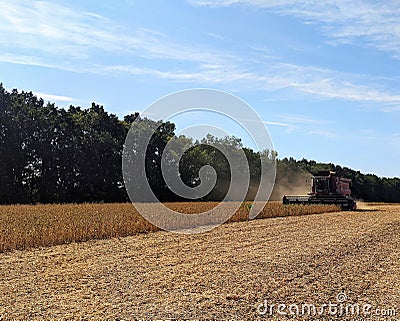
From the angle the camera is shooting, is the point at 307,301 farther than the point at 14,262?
No

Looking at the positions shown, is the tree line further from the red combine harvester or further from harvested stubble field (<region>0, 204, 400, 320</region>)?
harvested stubble field (<region>0, 204, 400, 320</region>)

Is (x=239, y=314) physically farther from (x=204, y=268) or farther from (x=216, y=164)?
(x=216, y=164)

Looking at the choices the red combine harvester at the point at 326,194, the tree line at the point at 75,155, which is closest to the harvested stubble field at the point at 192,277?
the red combine harvester at the point at 326,194

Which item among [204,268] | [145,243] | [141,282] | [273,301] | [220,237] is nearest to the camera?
[273,301]

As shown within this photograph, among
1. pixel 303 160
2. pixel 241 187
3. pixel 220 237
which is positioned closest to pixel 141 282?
pixel 220 237

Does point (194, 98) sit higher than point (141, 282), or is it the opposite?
point (194, 98)

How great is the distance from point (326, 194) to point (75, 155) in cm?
2538

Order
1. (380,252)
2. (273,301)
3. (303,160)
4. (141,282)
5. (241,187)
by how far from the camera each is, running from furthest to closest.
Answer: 1. (303,160)
2. (241,187)
3. (380,252)
4. (141,282)
5. (273,301)

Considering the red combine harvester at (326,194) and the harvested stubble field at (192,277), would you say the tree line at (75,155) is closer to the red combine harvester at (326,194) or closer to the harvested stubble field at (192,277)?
the red combine harvester at (326,194)

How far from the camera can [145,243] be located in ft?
48.3

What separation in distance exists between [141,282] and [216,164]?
39501 millimetres

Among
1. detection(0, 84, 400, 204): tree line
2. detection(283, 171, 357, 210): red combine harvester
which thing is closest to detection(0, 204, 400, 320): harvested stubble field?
detection(283, 171, 357, 210): red combine harvester

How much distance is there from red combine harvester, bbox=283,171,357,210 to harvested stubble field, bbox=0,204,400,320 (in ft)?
65.6

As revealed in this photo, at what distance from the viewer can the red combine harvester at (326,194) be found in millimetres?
35125
